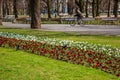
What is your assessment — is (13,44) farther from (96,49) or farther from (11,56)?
(96,49)

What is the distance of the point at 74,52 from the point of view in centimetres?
1202

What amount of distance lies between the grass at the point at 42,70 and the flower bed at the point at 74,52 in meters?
0.42

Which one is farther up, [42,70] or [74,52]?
[74,52]

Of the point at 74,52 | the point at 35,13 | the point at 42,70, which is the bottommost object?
the point at 42,70

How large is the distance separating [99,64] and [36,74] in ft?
7.13

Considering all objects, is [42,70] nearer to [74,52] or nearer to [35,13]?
[74,52]

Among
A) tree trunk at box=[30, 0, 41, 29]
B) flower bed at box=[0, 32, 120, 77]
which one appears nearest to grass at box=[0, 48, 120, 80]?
flower bed at box=[0, 32, 120, 77]

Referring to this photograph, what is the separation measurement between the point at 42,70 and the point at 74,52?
287cm

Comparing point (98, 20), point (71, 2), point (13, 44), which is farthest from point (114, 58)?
point (71, 2)

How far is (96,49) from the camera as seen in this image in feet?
41.3

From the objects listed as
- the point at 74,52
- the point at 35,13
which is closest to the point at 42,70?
the point at 74,52

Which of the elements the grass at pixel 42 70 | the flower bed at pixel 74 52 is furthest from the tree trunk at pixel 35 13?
the grass at pixel 42 70

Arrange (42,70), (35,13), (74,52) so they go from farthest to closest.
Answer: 1. (35,13)
2. (74,52)
3. (42,70)

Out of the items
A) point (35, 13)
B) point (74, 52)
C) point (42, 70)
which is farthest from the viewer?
point (35, 13)
